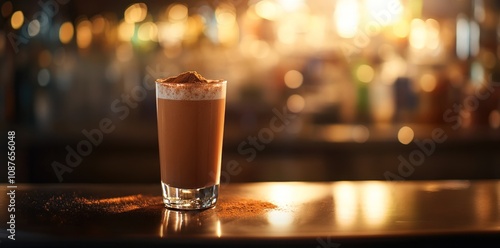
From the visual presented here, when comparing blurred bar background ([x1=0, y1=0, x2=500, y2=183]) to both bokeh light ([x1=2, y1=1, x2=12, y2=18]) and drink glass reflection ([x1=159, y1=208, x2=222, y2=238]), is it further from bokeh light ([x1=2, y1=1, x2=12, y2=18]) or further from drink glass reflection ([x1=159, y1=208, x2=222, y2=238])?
drink glass reflection ([x1=159, y1=208, x2=222, y2=238])

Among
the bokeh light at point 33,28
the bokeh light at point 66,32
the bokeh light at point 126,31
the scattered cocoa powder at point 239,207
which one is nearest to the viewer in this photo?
the scattered cocoa powder at point 239,207

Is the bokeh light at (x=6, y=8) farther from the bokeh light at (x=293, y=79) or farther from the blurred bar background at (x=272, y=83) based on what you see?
the bokeh light at (x=293, y=79)

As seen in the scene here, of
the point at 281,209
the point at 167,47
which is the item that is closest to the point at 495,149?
the point at 167,47

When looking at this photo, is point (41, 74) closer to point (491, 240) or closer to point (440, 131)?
point (440, 131)

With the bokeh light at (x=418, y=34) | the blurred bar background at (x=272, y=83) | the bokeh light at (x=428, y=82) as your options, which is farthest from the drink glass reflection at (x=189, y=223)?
the bokeh light at (x=418, y=34)

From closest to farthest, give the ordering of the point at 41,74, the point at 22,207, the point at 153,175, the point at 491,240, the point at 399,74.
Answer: the point at 491,240
the point at 22,207
the point at 153,175
the point at 41,74
the point at 399,74

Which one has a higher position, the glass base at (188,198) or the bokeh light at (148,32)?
the bokeh light at (148,32)

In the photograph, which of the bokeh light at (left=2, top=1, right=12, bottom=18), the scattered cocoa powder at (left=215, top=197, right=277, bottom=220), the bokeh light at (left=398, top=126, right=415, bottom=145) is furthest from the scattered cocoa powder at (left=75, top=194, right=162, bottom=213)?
the bokeh light at (left=2, top=1, right=12, bottom=18)
